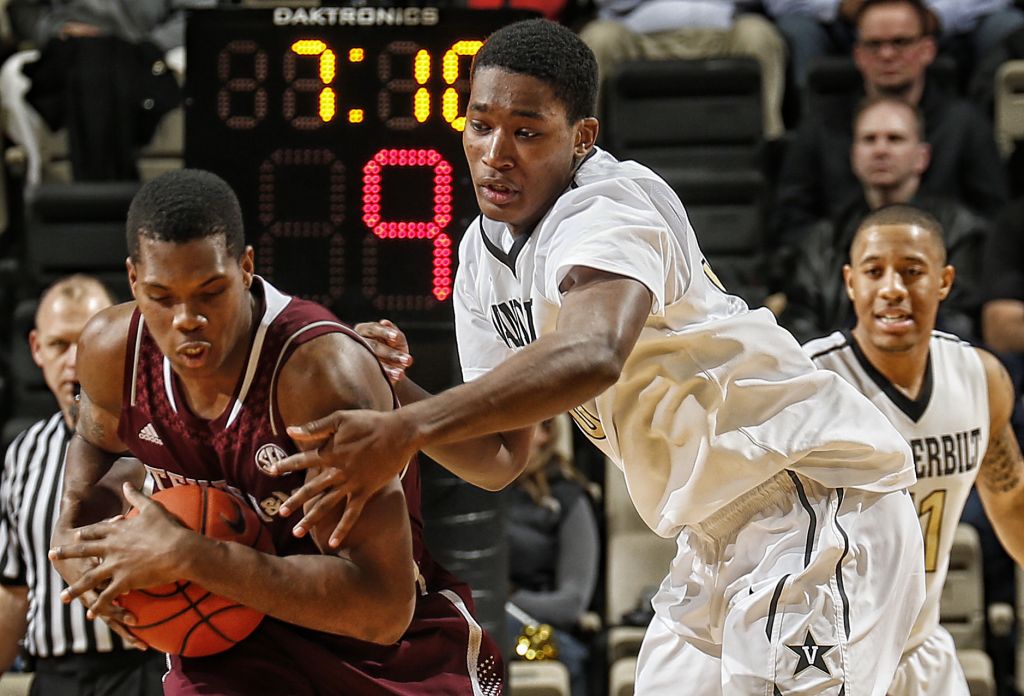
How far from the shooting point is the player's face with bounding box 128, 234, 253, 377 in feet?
10.2

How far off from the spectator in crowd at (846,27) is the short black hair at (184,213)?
5190mm

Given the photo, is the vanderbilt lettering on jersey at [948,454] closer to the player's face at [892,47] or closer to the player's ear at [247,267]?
the player's ear at [247,267]

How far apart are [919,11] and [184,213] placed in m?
5.01

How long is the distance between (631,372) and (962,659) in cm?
302

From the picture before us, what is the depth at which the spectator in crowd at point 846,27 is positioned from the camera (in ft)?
26.2

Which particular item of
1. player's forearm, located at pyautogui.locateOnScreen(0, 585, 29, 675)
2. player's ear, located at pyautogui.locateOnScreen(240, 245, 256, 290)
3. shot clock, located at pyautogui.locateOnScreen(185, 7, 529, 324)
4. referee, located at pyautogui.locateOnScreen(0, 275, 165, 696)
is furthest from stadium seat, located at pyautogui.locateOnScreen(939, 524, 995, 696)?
player's ear, located at pyautogui.locateOnScreen(240, 245, 256, 290)

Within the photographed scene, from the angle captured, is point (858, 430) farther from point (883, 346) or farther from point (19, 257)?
point (19, 257)

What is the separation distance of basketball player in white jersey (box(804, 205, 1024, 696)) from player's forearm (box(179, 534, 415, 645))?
1717 millimetres

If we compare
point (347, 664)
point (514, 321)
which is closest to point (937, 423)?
point (514, 321)

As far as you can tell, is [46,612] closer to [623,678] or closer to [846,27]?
[623,678]

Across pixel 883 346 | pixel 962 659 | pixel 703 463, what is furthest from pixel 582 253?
pixel 962 659

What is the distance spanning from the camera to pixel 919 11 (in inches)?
287

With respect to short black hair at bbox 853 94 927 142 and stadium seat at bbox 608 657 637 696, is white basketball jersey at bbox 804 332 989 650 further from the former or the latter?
short black hair at bbox 853 94 927 142

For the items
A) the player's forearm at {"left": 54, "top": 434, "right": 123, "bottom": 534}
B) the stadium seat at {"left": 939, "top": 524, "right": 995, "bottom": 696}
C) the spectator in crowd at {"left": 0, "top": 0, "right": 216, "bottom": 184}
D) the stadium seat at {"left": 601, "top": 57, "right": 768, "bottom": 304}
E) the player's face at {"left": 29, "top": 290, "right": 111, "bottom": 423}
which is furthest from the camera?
the stadium seat at {"left": 601, "top": 57, "right": 768, "bottom": 304}
